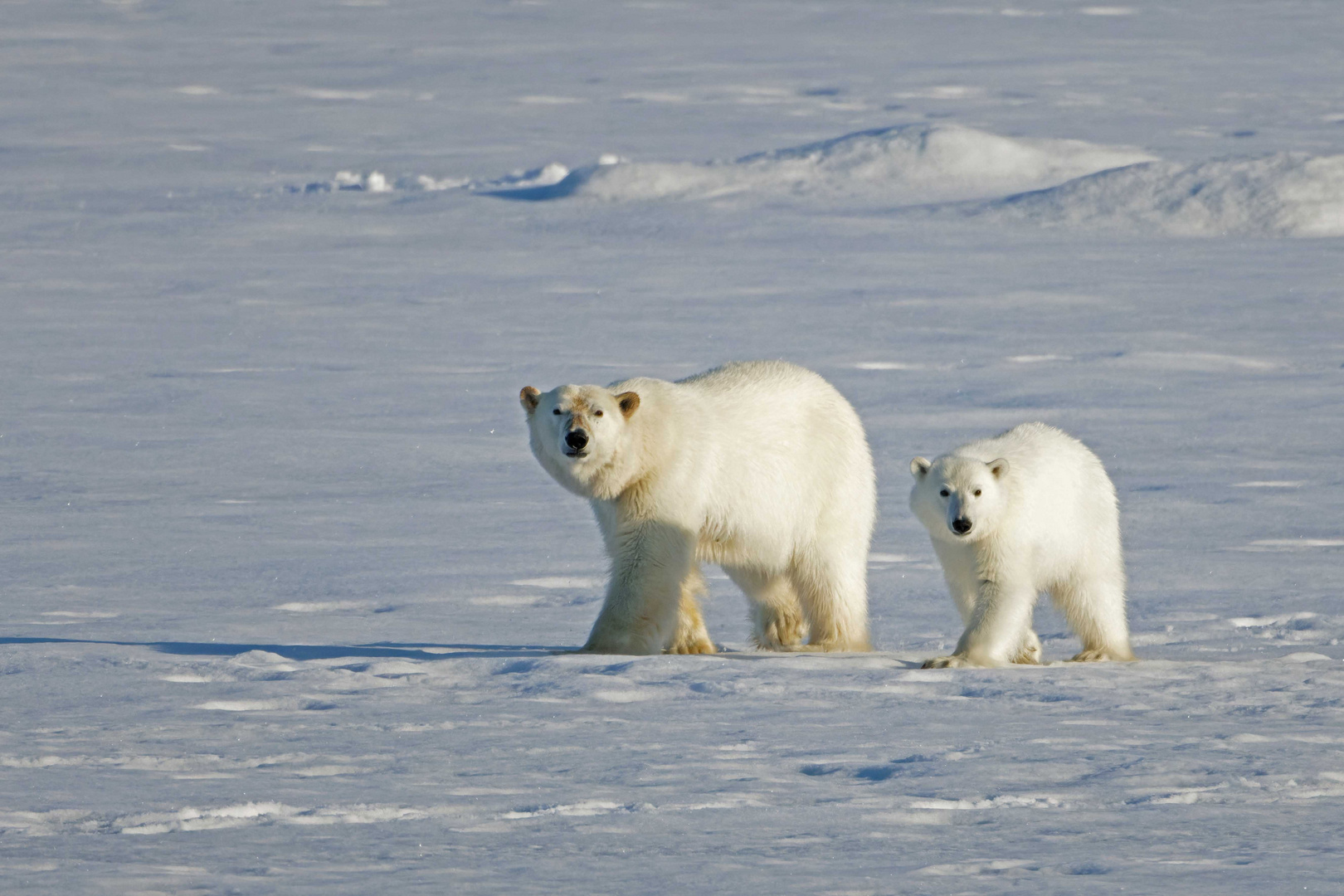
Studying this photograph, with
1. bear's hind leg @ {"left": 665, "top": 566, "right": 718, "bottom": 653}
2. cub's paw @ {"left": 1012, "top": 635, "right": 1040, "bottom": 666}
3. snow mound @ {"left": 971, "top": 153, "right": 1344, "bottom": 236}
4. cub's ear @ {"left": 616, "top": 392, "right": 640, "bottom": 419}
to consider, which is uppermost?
snow mound @ {"left": 971, "top": 153, "right": 1344, "bottom": 236}

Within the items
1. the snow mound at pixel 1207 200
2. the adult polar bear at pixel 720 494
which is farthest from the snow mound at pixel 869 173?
the adult polar bear at pixel 720 494

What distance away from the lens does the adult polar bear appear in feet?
15.8

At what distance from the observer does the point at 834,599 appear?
5422 mm

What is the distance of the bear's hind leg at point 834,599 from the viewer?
5.41m

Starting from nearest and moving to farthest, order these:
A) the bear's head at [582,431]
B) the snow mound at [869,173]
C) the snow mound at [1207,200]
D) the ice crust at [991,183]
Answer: the bear's head at [582,431] → the snow mound at [1207,200] → the ice crust at [991,183] → the snow mound at [869,173]

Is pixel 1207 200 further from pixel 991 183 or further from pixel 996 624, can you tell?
pixel 996 624

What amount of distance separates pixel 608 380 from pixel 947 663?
5.48 m

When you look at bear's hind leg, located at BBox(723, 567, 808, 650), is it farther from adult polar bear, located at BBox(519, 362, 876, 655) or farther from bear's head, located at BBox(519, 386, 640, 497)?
bear's head, located at BBox(519, 386, 640, 497)

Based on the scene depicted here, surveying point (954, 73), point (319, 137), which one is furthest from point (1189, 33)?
point (319, 137)

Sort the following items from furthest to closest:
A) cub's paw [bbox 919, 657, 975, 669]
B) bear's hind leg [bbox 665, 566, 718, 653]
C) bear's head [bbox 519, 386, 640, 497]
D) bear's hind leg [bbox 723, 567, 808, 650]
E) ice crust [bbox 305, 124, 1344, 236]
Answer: ice crust [bbox 305, 124, 1344, 236] < bear's hind leg [bbox 723, 567, 808, 650] < bear's hind leg [bbox 665, 566, 718, 653] < bear's head [bbox 519, 386, 640, 497] < cub's paw [bbox 919, 657, 975, 669]

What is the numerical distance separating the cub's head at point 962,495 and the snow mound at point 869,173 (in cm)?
1164

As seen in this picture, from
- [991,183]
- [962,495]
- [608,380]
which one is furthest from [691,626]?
[991,183]

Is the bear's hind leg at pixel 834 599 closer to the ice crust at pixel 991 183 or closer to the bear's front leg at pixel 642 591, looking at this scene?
the bear's front leg at pixel 642 591

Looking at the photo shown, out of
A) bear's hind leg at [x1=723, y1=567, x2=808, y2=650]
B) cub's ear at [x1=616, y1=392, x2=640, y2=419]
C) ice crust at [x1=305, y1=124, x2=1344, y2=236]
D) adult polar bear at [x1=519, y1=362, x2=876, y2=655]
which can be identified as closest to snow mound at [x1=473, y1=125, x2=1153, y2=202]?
ice crust at [x1=305, y1=124, x2=1344, y2=236]
